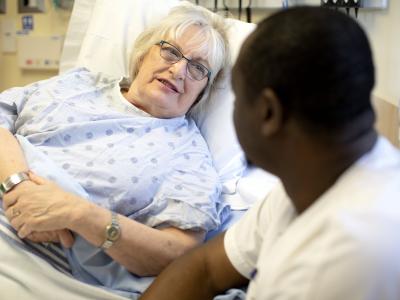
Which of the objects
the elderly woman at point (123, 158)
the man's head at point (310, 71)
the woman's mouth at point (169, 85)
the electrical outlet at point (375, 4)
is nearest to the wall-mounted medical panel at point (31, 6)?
the elderly woman at point (123, 158)

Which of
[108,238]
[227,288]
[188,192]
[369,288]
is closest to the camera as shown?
[369,288]

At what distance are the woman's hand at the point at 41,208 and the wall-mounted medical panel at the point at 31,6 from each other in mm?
1366

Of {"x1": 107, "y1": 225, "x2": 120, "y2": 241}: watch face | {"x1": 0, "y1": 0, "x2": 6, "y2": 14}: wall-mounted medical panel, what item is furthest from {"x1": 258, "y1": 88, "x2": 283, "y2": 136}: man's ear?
{"x1": 0, "y1": 0, "x2": 6, "y2": 14}: wall-mounted medical panel

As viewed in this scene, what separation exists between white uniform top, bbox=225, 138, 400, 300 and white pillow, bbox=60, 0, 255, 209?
85 cm

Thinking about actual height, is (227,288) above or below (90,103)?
below

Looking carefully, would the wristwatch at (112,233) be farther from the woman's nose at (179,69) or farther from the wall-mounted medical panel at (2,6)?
the wall-mounted medical panel at (2,6)

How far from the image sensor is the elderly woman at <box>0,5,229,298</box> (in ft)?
3.36

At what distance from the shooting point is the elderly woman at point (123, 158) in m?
1.02

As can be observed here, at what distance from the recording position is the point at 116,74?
167 centimetres

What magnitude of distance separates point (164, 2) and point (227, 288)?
115cm

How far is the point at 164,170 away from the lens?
1.20 m

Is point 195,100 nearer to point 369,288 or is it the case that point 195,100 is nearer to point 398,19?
point 398,19

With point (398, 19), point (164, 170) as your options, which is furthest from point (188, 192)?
point (398, 19)

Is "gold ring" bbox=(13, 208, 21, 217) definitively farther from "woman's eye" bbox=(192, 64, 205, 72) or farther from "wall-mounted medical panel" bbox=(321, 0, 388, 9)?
"wall-mounted medical panel" bbox=(321, 0, 388, 9)
